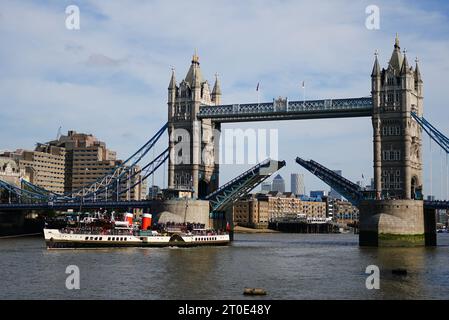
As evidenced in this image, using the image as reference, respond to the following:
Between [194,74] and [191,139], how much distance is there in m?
9.81

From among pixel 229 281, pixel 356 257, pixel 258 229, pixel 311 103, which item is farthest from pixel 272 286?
pixel 258 229

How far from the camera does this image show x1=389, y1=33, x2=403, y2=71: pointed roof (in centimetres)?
9238

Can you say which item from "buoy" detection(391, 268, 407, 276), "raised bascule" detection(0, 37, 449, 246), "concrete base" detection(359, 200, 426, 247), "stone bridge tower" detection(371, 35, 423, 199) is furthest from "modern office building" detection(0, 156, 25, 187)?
"buoy" detection(391, 268, 407, 276)

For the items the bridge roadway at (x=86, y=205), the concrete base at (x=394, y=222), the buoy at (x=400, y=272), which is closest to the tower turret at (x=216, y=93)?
the bridge roadway at (x=86, y=205)

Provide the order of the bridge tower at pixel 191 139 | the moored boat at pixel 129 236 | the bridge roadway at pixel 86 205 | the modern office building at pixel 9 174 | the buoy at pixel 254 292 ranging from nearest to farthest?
the buoy at pixel 254 292, the moored boat at pixel 129 236, the bridge tower at pixel 191 139, the bridge roadway at pixel 86 205, the modern office building at pixel 9 174

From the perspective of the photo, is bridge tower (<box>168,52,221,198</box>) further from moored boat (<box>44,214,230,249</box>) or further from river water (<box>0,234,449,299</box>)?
river water (<box>0,234,449,299</box>)

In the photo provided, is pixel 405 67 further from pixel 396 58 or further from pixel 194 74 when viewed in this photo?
pixel 194 74

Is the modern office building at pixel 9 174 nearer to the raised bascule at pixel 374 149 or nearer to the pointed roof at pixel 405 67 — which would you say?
the raised bascule at pixel 374 149

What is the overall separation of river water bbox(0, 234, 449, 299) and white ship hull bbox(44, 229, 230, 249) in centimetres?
326

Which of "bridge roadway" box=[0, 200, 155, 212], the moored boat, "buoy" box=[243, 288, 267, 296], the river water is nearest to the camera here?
"buoy" box=[243, 288, 267, 296]

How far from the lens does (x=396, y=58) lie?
305 feet

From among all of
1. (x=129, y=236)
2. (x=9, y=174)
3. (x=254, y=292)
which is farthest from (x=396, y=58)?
(x=9, y=174)

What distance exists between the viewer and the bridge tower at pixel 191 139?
342 feet

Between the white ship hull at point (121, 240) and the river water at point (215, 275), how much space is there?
3258mm
